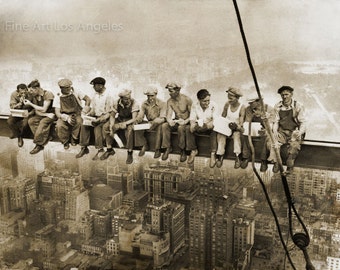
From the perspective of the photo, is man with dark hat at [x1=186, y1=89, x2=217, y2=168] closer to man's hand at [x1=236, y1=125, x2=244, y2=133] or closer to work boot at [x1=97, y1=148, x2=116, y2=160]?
man's hand at [x1=236, y1=125, x2=244, y2=133]

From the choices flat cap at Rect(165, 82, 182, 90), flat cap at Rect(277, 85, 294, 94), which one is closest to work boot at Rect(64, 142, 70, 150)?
flat cap at Rect(165, 82, 182, 90)

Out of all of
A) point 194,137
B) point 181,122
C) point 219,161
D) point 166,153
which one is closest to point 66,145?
point 166,153

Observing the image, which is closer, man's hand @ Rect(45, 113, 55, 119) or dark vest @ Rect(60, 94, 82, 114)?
dark vest @ Rect(60, 94, 82, 114)

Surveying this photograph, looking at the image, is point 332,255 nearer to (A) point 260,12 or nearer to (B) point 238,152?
(B) point 238,152

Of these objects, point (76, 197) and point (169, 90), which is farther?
point (76, 197)

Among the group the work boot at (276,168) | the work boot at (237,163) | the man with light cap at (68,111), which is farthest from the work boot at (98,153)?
the work boot at (276,168)

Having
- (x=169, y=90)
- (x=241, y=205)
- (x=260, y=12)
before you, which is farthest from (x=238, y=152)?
(x=260, y=12)

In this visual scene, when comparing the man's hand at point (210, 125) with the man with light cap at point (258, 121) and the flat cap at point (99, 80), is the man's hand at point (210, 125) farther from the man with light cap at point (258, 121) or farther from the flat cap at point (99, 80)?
the flat cap at point (99, 80)
